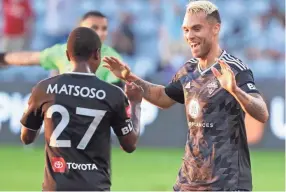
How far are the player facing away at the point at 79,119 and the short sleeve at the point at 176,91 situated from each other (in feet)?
3.44

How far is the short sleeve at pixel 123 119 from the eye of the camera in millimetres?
6109

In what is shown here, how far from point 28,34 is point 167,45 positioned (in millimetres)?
3050

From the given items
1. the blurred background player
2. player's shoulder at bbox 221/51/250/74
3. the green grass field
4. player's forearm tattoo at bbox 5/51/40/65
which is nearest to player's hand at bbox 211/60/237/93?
player's shoulder at bbox 221/51/250/74

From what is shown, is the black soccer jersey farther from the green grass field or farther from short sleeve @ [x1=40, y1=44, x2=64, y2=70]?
the green grass field

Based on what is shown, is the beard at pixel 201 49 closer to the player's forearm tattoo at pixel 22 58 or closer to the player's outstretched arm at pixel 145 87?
the player's outstretched arm at pixel 145 87

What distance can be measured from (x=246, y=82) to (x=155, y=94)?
3.51 ft

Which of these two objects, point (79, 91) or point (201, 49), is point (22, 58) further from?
point (79, 91)

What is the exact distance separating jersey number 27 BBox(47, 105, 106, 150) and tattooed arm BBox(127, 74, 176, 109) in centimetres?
133

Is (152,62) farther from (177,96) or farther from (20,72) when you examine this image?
(177,96)

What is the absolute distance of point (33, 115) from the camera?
6.18 m

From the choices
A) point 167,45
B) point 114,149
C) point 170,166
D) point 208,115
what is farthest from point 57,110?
point 167,45

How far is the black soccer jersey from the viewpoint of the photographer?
233 inches

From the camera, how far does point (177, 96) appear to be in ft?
23.7

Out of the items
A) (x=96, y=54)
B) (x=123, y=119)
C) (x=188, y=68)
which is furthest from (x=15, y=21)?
(x=123, y=119)
